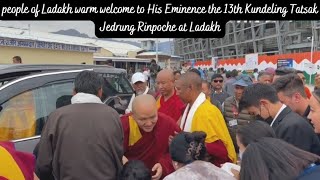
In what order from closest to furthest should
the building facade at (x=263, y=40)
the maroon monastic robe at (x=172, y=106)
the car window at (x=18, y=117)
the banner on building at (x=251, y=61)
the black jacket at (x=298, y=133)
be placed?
the black jacket at (x=298, y=133) < the car window at (x=18, y=117) < the maroon monastic robe at (x=172, y=106) < the banner on building at (x=251, y=61) < the building facade at (x=263, y=40)

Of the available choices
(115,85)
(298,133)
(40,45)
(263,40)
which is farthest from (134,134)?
(263,40)

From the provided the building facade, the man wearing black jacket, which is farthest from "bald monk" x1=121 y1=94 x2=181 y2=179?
the building facade

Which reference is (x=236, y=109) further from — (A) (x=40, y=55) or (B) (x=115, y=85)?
(A) (x=40, y=55)

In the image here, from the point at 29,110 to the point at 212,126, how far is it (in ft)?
5.27

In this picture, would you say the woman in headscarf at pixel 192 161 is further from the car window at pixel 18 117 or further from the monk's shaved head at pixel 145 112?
the car window at pixel 18 117

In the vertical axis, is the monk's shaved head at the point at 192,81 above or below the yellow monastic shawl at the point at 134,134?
above

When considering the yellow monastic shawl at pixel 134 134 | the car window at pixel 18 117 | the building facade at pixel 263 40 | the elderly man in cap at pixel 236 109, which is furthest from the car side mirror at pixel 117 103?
the building facade at pixel 263 40

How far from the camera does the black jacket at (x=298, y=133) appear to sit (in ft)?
8.27

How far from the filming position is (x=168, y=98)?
397 cm

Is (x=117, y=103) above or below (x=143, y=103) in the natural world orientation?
below

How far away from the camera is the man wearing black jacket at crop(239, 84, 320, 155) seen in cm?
253

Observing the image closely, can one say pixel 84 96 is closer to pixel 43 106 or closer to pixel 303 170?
pixel 43 106

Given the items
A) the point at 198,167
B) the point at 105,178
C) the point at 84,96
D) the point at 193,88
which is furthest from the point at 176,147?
the point at 193,88

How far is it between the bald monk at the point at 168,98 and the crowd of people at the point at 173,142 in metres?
0.69
